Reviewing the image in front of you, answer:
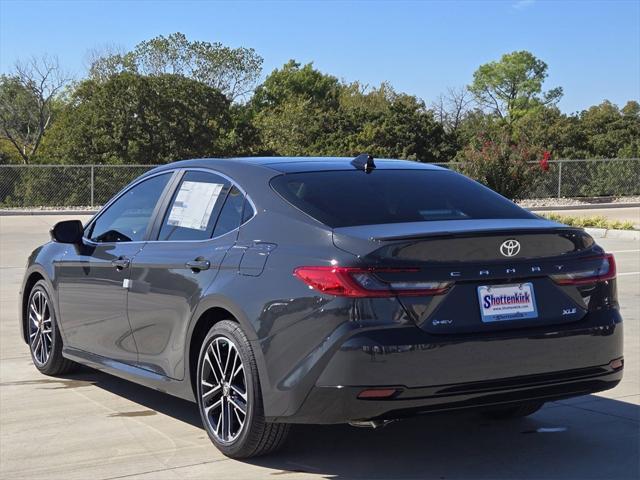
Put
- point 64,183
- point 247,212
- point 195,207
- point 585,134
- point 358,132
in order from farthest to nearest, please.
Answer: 1. point 585,134
2. point 358,132
3. point 64,183
4. point 195,207
5. point 247,212

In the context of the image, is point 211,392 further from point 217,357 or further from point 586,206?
point 586,206

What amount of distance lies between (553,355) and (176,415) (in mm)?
2527

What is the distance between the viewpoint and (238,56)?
2675 inches

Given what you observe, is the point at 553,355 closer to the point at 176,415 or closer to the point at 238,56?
the point at 176,415

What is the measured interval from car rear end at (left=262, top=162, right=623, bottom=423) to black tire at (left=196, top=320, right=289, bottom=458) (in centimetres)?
22

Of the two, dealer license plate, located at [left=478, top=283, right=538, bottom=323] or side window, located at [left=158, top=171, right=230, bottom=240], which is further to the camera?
side window, located at [left=158, top=171, right=230, bottom=240]

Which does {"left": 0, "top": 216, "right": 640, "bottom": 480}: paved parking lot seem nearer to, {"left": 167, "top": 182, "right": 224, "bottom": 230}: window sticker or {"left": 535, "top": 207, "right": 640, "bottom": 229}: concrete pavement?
{"left": 167, "top": 182, "right": 224, "bottom": 230}: window sticker

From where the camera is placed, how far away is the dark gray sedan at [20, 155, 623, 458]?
4.26m

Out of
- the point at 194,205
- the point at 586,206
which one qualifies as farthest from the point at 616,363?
the point at 586,206

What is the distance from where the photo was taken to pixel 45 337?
710cm

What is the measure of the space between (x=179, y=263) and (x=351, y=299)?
56.3 inches

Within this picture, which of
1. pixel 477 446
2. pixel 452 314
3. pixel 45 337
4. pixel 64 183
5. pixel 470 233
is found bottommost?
pixel 477 446

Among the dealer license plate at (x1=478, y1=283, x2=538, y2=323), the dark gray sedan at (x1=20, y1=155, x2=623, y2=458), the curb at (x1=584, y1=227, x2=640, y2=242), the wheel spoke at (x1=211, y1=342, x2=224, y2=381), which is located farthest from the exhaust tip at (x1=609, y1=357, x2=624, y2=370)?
the curb at (x1=584, y1=227, x2=640, y2=242)

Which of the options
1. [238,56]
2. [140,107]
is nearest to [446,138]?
[140,107]
